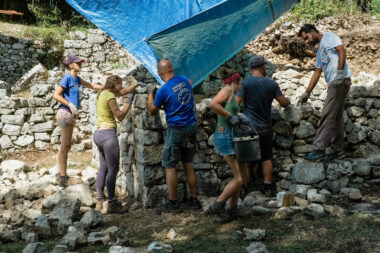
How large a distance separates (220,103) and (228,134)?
1.14 ft

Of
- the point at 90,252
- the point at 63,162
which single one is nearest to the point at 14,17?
the point at 63,162

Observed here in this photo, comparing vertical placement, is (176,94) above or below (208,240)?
above

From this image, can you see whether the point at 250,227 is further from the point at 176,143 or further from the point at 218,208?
the point at 176,143

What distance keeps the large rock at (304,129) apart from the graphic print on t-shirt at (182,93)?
187 centimetres

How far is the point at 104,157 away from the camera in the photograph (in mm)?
4805

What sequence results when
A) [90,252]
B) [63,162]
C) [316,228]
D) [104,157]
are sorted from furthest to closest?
[63,162] → [104,157] → [316,228] → [90,252]

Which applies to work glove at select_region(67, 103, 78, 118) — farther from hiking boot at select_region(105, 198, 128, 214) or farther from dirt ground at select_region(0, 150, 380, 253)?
dirt ground at select_region(0, 150, 380, 253)

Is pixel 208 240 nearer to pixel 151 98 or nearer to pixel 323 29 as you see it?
pixel 151 98

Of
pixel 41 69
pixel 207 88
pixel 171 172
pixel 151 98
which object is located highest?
pixel 41 69

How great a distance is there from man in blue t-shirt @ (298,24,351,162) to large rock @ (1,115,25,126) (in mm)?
6261

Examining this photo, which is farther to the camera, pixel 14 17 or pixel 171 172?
pixel 14 17

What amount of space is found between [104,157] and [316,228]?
2787 millimetres

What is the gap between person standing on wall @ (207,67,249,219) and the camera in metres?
3.75

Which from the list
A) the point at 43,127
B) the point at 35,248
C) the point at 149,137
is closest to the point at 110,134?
the point at 149,137
